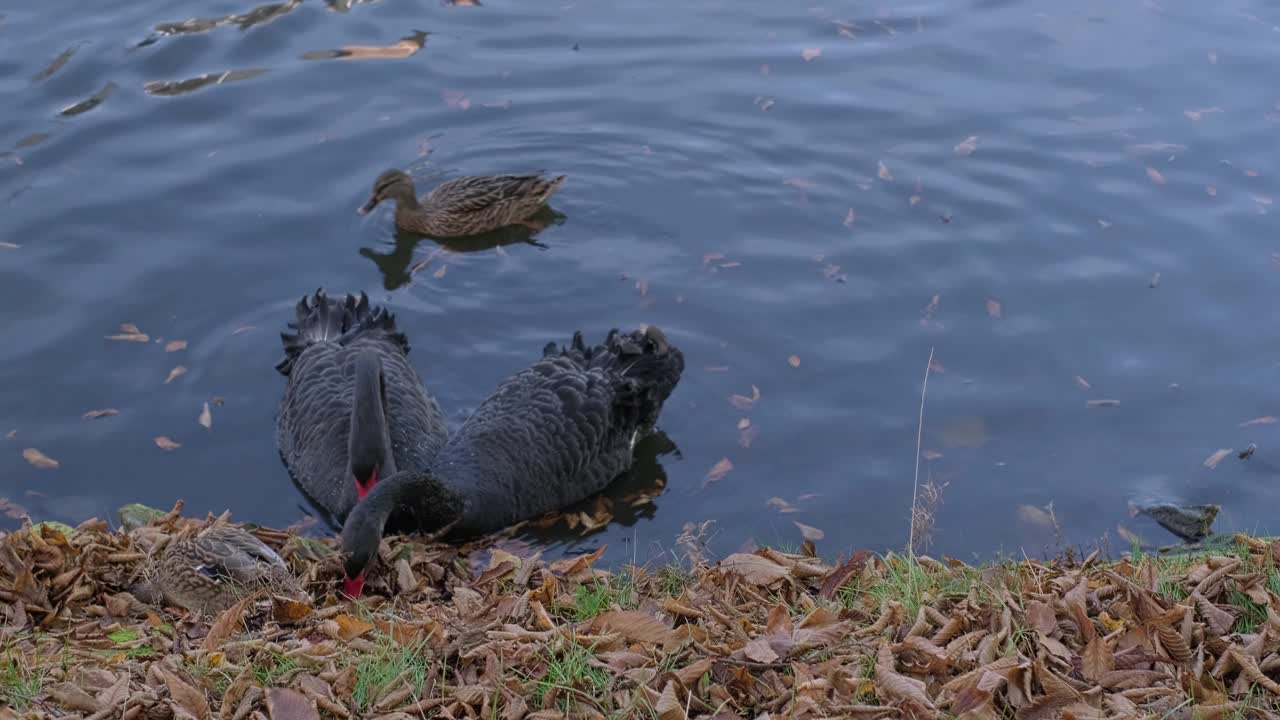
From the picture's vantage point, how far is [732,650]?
4328mm

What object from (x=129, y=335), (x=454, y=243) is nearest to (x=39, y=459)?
(x=129, y=335)

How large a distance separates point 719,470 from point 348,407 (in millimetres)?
2225

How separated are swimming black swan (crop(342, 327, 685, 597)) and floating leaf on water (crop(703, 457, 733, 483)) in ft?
1.75

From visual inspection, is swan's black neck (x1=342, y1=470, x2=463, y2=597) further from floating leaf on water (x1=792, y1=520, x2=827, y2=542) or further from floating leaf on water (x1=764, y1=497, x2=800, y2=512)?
floating leaf on water (x1=792, y1=520, x2=827, y2=542)

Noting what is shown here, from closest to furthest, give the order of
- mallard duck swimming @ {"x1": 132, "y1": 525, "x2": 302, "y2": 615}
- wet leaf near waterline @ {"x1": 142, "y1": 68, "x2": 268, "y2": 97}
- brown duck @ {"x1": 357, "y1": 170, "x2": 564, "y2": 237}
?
mallard duck swimming @ {"x1": 132, "y1": 525, "x2": 302, "y2": 615} → brown duck @ {"x1": 357, "y1": 170, "x2": 564, "y2": 237} → wet leaf near waterline @ {"x1": 142, "y1": 68, "x2": 268, "y2": 97}

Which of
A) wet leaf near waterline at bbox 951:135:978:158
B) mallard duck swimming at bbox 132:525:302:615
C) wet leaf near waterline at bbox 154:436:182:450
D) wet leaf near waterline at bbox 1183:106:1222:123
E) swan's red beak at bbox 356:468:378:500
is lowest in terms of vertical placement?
wet leaf near waterline at bbox 154:436:182:450

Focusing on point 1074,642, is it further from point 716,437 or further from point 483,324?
point 483,324

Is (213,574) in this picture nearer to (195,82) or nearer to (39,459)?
(39,459)

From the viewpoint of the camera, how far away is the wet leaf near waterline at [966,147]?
36.3 feet

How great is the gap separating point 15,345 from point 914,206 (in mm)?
6560

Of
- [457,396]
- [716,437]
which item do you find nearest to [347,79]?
[457,396]

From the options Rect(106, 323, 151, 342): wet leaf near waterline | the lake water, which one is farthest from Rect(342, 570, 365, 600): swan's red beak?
Rect(106, 323, 151, 342): wet leaf near waterline

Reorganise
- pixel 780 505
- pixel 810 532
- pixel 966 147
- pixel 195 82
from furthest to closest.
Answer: pixel 195 82, pixel 966 147, pixel 780 505, pixel 810 532

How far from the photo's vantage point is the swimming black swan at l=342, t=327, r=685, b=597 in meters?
7.37
